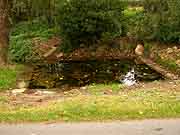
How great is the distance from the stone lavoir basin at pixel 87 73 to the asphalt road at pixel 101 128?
6953mm

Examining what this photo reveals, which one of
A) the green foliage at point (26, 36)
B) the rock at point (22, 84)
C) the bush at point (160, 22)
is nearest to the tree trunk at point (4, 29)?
the rock at point (22, 84)

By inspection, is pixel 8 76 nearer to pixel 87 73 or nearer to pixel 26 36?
pixel 87 73

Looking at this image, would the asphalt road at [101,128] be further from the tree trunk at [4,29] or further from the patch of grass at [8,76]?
the tree trunk at [4,29]

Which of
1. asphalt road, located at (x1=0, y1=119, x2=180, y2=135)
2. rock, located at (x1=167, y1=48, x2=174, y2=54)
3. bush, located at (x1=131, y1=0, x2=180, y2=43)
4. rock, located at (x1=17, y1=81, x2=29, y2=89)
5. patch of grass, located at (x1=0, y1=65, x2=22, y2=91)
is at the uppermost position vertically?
bush, located at (x1=131, y1=0, x2=180, y2=43)

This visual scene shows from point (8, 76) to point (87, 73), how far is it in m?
3.56

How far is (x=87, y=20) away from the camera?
2209 centimetres

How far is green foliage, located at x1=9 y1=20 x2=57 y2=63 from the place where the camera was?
874 inches

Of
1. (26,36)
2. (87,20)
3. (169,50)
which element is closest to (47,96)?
(87,20)

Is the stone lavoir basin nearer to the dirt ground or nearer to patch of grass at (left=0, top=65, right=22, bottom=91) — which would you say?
patch of grass at (left=0, top=65, right=22, bottom=91)

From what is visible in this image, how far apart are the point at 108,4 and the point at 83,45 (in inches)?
96.2

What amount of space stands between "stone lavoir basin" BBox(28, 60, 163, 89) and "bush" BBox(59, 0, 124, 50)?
1639 mm

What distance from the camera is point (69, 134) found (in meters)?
8.40

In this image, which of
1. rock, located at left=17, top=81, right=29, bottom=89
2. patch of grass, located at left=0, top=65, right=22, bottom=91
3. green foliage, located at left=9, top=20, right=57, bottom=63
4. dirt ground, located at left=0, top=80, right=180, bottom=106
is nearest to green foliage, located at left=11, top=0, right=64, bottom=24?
green foliage, located at left=9, top=20, right=57, bottom=63

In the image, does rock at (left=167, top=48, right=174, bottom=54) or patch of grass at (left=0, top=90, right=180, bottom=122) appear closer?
patch of grass at (left=0, top=90, right=180, bottom=122)
